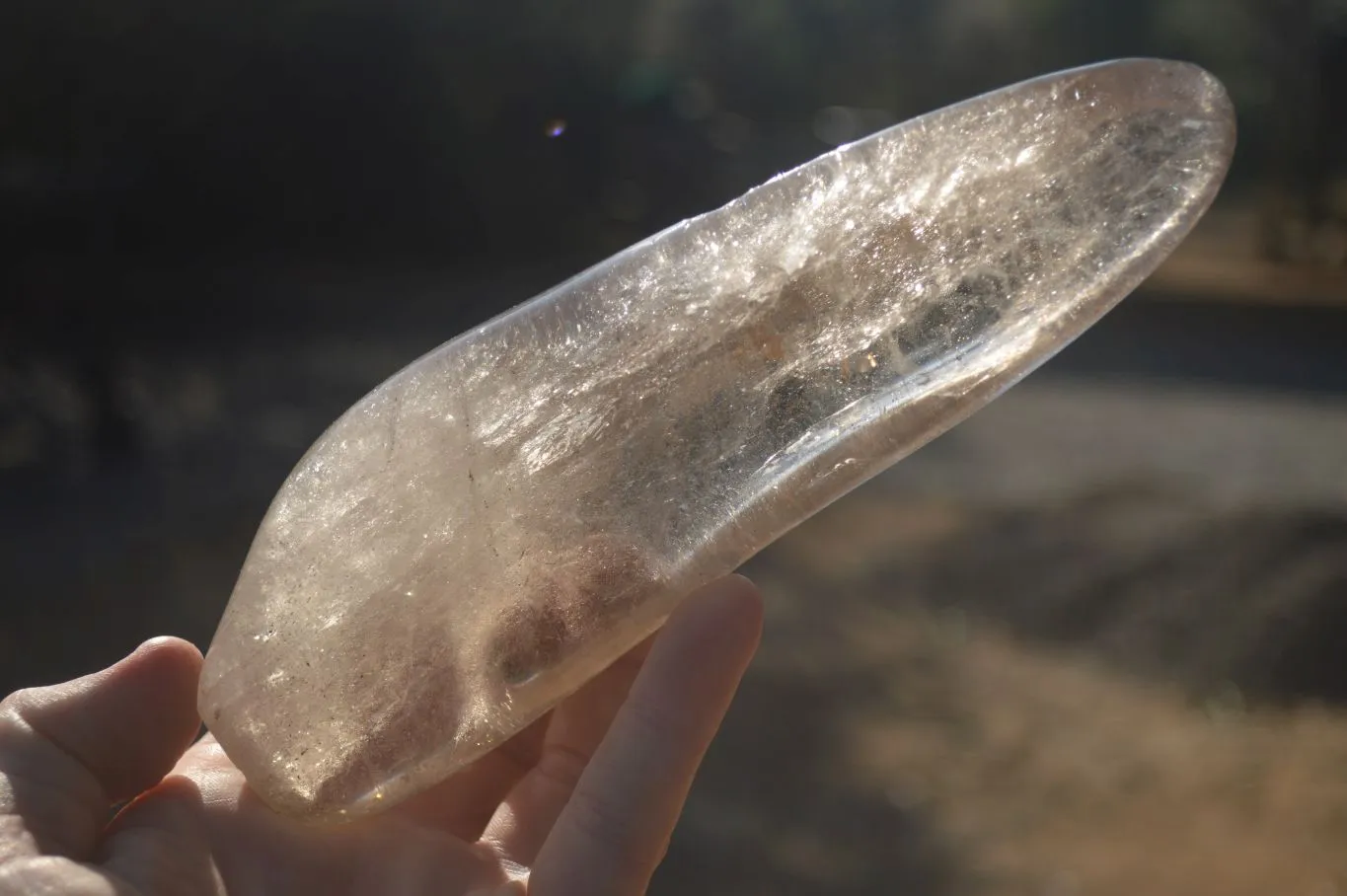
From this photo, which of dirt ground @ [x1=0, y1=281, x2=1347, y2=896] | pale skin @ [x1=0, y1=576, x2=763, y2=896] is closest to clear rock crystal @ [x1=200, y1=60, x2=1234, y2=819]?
pale skin @ [x1=0, y1=576, x2=763, y2=896]

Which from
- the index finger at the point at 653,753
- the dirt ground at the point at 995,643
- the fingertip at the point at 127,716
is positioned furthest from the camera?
the dirt ground at the point at 995,643

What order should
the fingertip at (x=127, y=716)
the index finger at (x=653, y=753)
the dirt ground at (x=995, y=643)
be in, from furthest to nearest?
1. the dirt ground at (x=995, y=643)
2. the fingertip at (x=127, y=716)
3. the index finger at (x=653, y=753)

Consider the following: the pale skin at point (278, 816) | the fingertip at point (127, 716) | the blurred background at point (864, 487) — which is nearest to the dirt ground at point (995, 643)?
the blurred background at point (864, 487)

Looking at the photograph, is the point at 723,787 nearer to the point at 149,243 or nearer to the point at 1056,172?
the point at 1056,172

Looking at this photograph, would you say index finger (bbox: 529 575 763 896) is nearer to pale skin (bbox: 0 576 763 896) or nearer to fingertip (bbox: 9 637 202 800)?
pale skin (bbox: 0 576 763 896)

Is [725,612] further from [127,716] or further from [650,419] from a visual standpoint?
[127,716]

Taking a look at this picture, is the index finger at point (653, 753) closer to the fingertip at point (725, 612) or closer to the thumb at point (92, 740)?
the fingertip at point (725, 612)

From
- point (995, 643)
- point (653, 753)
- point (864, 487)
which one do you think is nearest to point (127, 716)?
point (653, 753)
